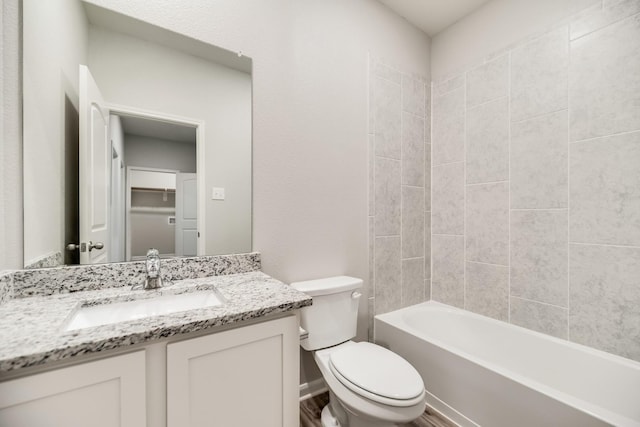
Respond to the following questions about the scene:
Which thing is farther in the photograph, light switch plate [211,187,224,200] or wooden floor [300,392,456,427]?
wooden floor [300,392,456,427]

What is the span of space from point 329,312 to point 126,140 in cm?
131

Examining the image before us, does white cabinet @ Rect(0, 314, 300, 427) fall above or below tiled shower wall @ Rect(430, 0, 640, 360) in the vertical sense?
below

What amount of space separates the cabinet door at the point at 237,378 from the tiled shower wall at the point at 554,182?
5.22 ft

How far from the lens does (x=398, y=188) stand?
2027 mm

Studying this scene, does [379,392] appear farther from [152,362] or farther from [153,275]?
[153,275]

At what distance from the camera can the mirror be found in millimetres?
992

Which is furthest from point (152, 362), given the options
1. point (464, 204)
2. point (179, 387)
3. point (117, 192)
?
point (464, 204)

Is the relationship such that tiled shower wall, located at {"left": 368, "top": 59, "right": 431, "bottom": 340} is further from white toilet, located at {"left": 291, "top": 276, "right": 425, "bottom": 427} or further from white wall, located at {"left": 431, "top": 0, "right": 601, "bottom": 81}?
white toilet, located at {"left": 291, "top": 276, "right": 425, "bottom": 427}

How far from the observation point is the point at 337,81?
172cm

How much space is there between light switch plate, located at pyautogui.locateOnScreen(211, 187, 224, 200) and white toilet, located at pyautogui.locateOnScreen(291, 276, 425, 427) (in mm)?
625

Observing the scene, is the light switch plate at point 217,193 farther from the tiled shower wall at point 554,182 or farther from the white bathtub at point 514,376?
the tiled shower wall at point 554,182

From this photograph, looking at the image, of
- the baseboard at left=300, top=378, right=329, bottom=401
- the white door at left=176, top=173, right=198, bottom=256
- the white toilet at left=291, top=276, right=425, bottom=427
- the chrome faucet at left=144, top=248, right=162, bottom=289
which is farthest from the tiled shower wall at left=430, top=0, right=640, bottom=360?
the chrome faucet at left=144, top=248, right=162, bottom=289

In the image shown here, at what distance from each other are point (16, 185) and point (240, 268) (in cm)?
86

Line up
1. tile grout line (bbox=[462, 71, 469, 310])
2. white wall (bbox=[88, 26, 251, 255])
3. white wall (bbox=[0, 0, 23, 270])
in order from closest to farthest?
white wall (bbox=[0, 0, 23, 270]) → white wall (bbox=[88, 26, 251, 255]) → tile grout line (bbox=[462, 71, 469, 310])
